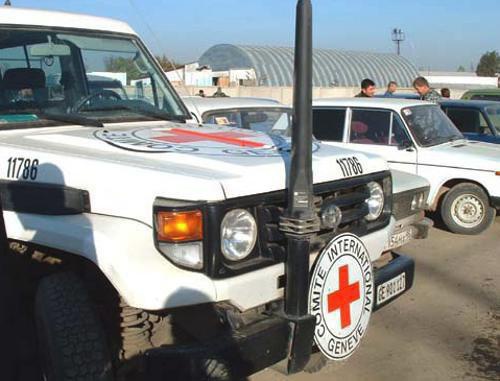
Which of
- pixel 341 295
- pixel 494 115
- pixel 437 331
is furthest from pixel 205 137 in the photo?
pixel 494 115

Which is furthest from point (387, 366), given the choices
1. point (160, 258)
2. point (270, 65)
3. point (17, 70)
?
point (270, 65)

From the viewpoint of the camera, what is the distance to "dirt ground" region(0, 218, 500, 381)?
9.36ft

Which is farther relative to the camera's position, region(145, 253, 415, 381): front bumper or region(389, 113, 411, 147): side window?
region(389, 113, 411, 147): side window

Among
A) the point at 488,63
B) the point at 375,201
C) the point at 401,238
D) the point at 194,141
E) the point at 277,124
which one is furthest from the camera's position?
the point at 488,63

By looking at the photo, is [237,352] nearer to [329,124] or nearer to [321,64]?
[329,124]

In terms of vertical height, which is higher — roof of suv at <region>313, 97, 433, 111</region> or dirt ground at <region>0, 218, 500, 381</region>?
roof of suv at <region>313, 97, 433, 111</region>

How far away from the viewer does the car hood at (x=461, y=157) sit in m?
7.59

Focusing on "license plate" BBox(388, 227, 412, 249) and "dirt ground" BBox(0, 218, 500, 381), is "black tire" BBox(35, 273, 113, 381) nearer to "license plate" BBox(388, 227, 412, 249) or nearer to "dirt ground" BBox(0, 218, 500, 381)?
"dirt ground" BBox(0, 218, 500, 381)

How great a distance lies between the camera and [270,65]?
4300cm

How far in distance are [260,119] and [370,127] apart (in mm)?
2221

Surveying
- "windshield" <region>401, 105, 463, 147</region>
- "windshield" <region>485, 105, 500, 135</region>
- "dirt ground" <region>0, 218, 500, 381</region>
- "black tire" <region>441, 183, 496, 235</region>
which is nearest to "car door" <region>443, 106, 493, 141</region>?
"windshield" <region>485, 105, 500, 135</region>

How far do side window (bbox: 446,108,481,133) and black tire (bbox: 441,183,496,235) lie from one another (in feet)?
7.94

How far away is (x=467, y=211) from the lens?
7.84m

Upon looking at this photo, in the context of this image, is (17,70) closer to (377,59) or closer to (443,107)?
(443,107)
